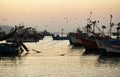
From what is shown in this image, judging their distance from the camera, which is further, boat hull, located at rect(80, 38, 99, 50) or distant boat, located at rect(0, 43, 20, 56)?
boat hull, located at rect(80, 38, 99, 50)

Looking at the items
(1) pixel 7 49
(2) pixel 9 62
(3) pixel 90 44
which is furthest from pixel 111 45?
(2) pixel 9 62

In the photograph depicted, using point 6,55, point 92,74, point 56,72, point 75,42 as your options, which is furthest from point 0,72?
point 75,42

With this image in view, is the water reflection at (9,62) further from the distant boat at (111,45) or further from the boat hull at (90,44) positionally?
the boat hull at (90,44)

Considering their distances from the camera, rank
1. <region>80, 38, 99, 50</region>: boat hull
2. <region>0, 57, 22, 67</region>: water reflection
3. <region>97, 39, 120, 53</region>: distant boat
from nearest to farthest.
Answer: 1. <region>0, 57, 22, 67</region>: water reflection
2. <region>97, 39, 120, 53</region>: distant boat
3. <region>80, 38, 99, 50</region>: boat hull

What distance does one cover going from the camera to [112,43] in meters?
67.9

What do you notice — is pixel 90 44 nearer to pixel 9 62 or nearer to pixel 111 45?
pixel 111 45

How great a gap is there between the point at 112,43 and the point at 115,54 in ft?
5.86

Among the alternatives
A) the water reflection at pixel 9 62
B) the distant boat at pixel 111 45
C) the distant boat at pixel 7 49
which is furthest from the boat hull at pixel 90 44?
the water reflection at pixel 9 62

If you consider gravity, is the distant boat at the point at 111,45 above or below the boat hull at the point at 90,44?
above

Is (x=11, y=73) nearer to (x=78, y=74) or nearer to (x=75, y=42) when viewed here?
(x=78, y=74)

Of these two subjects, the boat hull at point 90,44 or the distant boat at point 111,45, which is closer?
the distant boat at point 111,45

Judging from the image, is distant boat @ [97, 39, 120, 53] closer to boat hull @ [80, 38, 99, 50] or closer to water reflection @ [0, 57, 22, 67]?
boat hull @ [80, 38, 99, 50]

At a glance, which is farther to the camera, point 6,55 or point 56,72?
point 6,55

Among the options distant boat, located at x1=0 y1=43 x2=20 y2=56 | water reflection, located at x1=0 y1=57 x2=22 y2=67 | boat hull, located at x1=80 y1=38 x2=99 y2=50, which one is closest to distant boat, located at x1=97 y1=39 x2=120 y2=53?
boat hull, located at x1=80 y1=38 x2=99 y2=50
